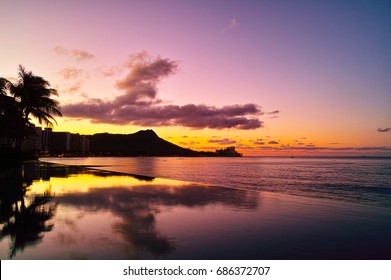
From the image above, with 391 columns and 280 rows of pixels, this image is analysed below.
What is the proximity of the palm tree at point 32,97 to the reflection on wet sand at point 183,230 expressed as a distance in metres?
30.1

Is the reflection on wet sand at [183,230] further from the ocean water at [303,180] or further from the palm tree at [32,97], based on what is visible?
the palm tree at [32,97]

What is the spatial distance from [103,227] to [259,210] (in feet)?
16.1

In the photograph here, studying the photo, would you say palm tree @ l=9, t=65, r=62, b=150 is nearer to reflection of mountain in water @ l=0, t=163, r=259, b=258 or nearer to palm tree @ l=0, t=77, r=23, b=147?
palm tree @ l=0, t=77, r=23, b=147

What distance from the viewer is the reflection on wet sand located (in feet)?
16.5

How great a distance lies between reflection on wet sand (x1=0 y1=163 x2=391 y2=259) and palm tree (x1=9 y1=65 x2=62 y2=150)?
30113 mm

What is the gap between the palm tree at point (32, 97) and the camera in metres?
35.6

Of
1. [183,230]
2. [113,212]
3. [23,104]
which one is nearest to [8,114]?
[23,104]

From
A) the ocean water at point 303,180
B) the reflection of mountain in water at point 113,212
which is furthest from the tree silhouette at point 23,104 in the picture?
the reflection of mountain in water at point 113,212

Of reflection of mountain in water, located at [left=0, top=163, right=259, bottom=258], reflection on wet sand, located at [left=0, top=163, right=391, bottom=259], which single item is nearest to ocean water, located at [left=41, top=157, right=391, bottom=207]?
reflection on wet sand, located at [left=0, top=163, right=391, bottom=259]

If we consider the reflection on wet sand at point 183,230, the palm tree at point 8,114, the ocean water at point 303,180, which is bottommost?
the ocean water at point 303,180

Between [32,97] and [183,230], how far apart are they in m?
37.0
